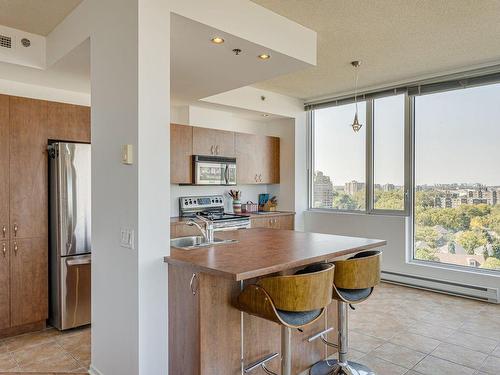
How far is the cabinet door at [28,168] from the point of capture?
3232 millimetres

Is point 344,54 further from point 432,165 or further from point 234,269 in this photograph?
point 234,269

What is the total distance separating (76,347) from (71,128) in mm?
2002

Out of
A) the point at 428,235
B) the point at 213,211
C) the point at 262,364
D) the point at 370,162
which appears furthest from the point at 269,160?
the point at 262,364

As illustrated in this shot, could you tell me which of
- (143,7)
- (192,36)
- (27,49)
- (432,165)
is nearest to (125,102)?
(143,7)

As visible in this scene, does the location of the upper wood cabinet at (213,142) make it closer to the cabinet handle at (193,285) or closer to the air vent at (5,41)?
the air vent at (5,41)

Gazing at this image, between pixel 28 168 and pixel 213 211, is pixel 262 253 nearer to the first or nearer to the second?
pixel 28 168

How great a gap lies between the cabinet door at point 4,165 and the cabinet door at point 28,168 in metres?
0.03

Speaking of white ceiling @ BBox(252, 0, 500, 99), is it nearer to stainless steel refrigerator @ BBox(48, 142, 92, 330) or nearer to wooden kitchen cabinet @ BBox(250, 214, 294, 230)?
wooden kitchen cabinet @ BBox(250, 214, 294, 230)

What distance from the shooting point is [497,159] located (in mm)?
4199

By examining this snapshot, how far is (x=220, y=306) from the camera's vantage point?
82.5 inches

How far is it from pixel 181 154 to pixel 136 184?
2.67 m

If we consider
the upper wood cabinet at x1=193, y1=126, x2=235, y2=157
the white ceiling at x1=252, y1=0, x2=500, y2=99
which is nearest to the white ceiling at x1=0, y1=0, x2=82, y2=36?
the white ceiling at x1=252, y1=0, x2=500, y2=99

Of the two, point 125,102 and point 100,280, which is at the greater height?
point 125,102

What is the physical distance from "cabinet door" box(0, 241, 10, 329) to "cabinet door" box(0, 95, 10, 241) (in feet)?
0.38
